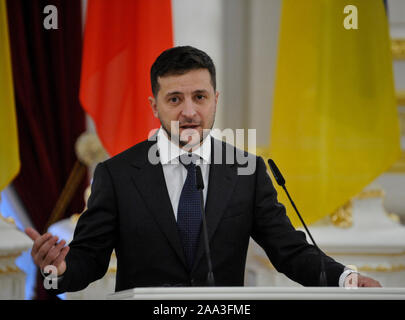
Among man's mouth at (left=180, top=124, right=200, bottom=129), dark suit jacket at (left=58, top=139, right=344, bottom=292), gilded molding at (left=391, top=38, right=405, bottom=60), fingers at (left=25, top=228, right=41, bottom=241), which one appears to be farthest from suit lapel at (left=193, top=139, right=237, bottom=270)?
gilded molding at (left=391, top=38, right=405, bottom=60)

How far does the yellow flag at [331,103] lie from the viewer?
292 centimetres

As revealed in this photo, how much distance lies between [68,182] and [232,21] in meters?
1.37

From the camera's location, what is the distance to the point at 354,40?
295 centimetres

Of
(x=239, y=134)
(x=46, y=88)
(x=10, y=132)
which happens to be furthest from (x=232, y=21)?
(x=10, y=132)

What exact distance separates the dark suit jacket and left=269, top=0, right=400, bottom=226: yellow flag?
99cm

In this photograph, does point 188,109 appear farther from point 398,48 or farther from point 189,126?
point 398,48

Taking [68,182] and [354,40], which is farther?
[68,182]

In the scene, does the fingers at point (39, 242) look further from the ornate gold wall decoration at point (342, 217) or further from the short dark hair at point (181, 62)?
the ornate gold wall decoration at point (342, 217)

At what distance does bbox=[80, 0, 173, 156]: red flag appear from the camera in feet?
9.20

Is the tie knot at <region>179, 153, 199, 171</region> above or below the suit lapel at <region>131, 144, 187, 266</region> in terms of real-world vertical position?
above

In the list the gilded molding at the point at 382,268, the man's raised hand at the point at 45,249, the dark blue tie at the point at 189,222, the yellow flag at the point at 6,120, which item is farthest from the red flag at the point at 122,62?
the gilded molding at the point at 382,268

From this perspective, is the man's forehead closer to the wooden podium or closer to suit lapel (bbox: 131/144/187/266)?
suit lapel (bbox: 131/144/187/266)
